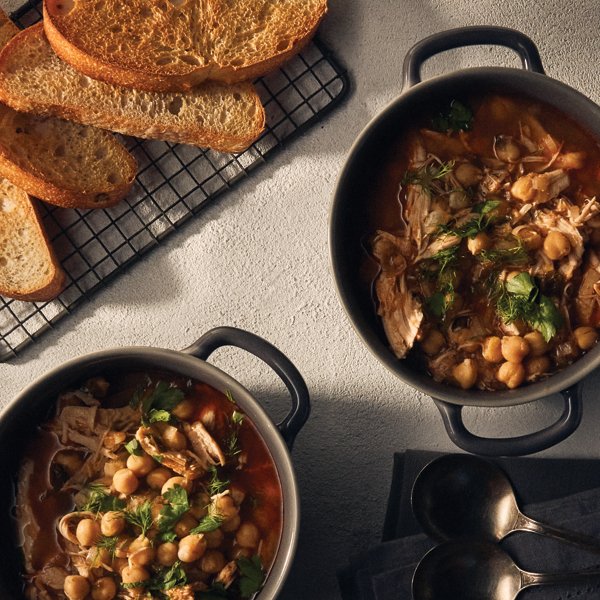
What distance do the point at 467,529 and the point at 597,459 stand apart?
1.57ft

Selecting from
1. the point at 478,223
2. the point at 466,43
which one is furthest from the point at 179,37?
the point at 478,223

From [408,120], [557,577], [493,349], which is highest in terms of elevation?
[408,120]

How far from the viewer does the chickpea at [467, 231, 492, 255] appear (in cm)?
255

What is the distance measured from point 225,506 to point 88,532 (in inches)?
15.3

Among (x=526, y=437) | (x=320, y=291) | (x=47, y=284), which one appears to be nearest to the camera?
(x=526, y=437)

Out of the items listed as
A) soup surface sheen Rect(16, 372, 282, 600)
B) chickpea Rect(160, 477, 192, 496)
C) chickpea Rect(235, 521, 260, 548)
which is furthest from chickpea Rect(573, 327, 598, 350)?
chickpea Rect(160, 477, 192, 496)

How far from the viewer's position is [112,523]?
2.54 m

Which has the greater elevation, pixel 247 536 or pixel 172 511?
pixel 172 511

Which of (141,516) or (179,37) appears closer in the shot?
(141,516)

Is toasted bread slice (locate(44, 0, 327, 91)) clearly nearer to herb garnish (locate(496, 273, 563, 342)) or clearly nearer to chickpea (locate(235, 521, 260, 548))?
herb garnish (locate(496, 273, 563, 342))

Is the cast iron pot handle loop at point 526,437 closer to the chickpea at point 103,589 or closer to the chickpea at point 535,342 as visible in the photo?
the chickpea at point 535,342

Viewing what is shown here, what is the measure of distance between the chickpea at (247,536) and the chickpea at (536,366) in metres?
0.90

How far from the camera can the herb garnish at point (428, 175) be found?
8.49ft

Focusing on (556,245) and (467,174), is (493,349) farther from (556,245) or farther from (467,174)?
(467,174)
